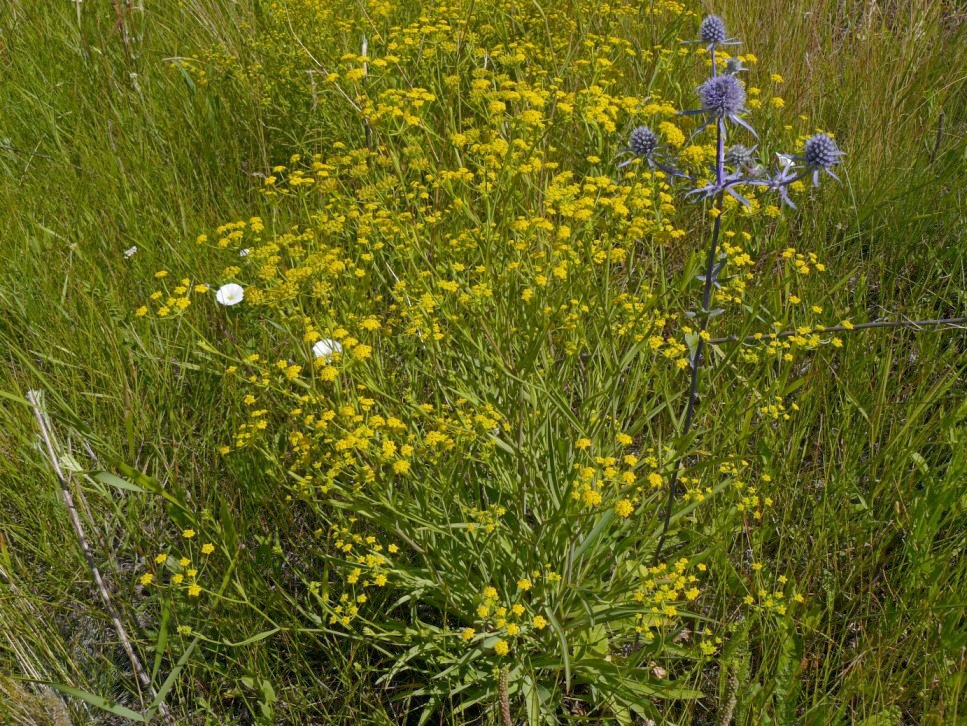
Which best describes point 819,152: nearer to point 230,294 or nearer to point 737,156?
point 737,156

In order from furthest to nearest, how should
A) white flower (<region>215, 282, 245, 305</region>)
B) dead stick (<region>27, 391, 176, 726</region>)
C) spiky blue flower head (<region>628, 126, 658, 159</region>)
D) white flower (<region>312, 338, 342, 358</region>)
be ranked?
white flower (<region>215, 282, 245, 305</region>) → spiky blue flower head (<region>628, 126, 658, 159</region>) → white flower (<region>312, 338, 342, 358</region>) → dead stick (<region>27, 391, 176, 726</region>)

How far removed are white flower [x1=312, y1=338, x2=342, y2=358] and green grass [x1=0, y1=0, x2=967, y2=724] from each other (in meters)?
0.24

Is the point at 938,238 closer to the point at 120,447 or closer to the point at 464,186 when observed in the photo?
the point at 464,186

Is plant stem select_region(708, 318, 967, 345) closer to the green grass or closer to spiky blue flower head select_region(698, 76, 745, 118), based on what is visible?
the green grass

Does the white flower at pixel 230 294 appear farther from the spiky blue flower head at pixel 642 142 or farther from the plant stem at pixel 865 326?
the plant stem at pixel 865 326

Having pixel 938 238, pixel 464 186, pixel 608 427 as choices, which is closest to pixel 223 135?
pixel 464 186

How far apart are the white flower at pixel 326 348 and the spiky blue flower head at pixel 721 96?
0.98 meters

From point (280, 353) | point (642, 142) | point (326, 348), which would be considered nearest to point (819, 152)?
point (642, 142)

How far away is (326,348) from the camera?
1.87 meters

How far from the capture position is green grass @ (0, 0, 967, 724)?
1.77 meters

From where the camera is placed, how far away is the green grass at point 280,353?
1769 millimetres

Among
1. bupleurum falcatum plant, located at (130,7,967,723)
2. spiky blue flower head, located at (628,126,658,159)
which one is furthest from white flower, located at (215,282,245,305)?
spiky blue flower head, located at (628,126,658,159)

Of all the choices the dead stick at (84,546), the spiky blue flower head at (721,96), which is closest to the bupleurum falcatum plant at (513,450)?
the spiky blue flower head at (721,96)

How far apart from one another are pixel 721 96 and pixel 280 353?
4.83 ft
